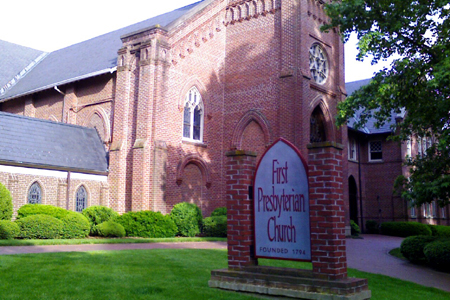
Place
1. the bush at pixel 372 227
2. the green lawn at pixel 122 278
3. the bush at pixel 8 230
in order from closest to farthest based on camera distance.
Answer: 1. the green lawn at pixel 122 278
2. the bush at pixel 8 230
3. the bush at pixel 372 227

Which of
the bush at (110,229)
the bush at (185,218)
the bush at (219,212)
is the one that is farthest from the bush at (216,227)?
the bush at (110,229)

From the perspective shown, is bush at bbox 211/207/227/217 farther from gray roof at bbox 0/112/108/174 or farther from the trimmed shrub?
the trimmed shrub

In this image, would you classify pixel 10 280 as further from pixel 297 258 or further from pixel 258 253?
pixel 297 258

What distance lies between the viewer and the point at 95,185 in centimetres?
2219

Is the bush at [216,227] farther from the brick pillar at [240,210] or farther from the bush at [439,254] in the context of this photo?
the brick pillar at [240,210]

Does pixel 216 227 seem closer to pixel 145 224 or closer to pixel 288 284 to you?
pixel 145 224

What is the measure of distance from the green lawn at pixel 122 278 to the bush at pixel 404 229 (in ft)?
64.5

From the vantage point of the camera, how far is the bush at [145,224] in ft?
64.0

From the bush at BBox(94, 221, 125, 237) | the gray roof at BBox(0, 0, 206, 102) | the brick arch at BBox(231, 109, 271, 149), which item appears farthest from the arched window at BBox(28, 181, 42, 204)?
the brick arch at BBox(231, 109, 271, 149)

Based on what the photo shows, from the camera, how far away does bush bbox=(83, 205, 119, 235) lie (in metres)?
19.9

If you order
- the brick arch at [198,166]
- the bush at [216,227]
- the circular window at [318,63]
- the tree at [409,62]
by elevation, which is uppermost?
the circular window at [318,63]

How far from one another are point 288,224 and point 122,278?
11.3 feet

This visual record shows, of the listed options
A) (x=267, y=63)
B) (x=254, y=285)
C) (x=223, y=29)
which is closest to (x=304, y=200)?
(x=254, y=285)

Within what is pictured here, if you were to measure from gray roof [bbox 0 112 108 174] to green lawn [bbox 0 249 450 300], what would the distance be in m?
9.26
